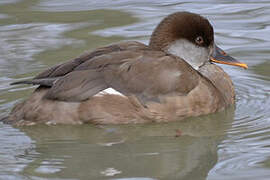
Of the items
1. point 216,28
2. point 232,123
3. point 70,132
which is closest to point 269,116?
point 232,123

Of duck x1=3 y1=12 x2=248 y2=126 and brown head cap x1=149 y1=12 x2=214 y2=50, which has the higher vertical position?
brown head cap x1=149 y1=12 x2=214 y2=50

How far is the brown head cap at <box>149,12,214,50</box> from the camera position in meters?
6.12

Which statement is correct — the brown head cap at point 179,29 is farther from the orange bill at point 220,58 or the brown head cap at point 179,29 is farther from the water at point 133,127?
the water at point 133,127

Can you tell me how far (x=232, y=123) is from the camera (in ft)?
19.1

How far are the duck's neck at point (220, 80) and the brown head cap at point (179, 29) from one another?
1.28 feet

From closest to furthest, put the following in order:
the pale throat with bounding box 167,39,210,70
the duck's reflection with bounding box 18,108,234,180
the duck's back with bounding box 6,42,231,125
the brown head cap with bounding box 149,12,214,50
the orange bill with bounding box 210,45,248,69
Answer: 1. the duck's reflection with bounding box 18,108,234,180
2. the duck's back with bounding box 6,42,231,125
3. the brown head cap with bounding box 149,12,214,50
4. the pale throat with bounding box 167,39,210,70
5. the orange bill with bounding box 210,45,248,69

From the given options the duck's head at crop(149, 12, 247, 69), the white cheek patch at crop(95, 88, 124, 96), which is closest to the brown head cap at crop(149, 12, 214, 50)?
the duck's head at crop(149, 12, 247, 69)

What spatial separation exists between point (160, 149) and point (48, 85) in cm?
115

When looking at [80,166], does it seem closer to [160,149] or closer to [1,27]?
[160,149]

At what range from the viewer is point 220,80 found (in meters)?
6.48

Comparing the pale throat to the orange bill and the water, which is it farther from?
the water

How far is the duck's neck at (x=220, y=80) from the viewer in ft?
21.0

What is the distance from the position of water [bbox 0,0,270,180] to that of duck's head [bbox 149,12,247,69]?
610mm

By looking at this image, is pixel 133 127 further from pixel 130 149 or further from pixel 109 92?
pixel 130 149
